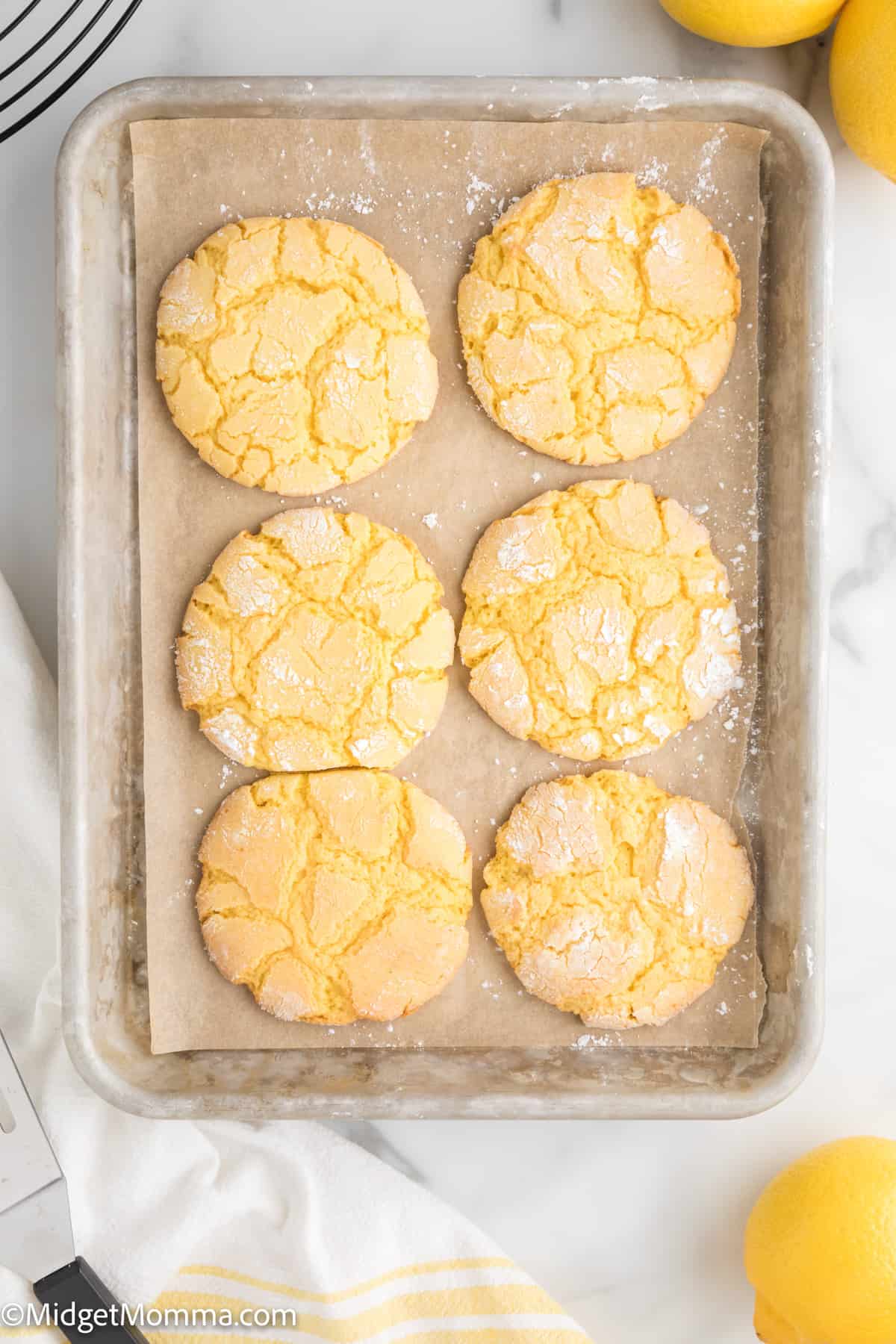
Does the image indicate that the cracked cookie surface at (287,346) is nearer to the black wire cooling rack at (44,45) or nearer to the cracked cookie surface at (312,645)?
the cracked cookie surface at (312,645)

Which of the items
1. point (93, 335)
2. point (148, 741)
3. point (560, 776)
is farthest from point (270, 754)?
point (93, 335)

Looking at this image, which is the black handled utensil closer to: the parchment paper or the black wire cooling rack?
the parchment paper

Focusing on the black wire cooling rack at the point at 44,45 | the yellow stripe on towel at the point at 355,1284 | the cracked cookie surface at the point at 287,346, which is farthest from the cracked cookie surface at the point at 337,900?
the black wire cooling rack at the point at 44,45

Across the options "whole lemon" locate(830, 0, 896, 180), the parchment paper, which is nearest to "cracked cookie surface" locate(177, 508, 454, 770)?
the parchment paper

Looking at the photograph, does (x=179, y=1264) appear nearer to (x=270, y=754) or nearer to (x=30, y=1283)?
(x=30, y=1283)

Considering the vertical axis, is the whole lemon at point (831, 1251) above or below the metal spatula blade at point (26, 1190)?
below

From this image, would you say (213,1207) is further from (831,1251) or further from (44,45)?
(44,45)
